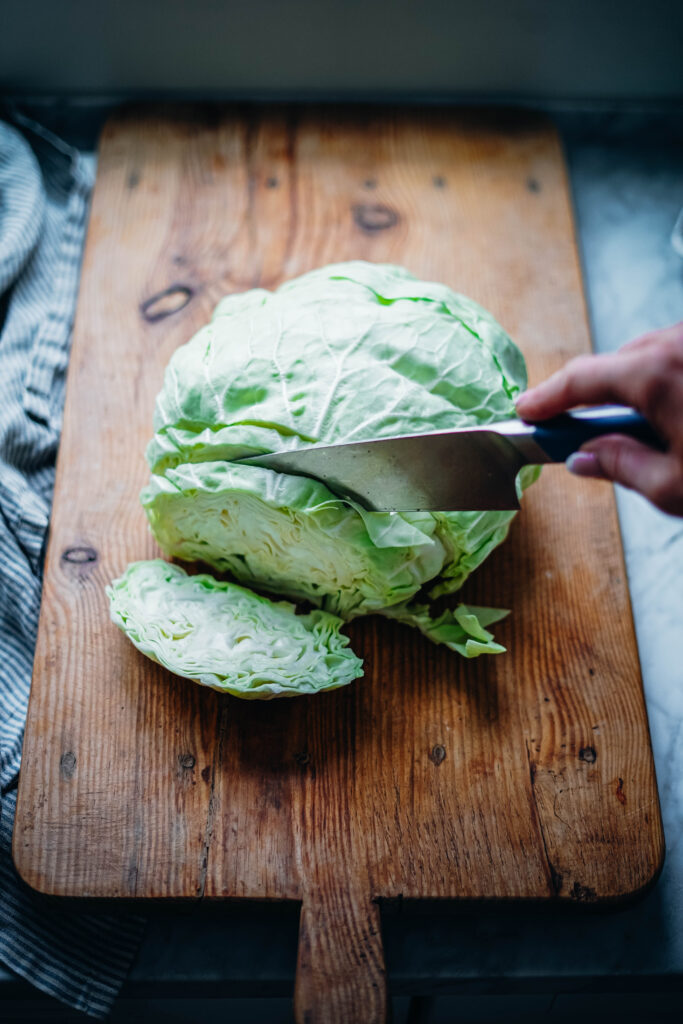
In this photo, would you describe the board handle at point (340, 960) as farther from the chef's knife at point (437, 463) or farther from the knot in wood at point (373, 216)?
the knot in wood at point (373, 216)

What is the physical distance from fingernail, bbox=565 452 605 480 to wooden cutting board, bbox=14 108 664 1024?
48 cm

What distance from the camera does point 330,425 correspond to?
1273mm

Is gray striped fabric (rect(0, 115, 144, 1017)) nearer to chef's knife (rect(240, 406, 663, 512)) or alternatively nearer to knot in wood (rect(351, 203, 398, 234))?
chef's knife (rect(240, 406, 663, 512))

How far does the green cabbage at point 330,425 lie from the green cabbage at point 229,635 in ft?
0.11

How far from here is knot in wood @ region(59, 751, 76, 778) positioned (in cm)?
137

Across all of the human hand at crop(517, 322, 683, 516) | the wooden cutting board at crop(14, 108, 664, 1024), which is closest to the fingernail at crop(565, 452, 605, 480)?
the human hand at crop(517, 322, 683, 516)

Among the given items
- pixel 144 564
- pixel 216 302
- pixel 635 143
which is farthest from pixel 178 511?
pixel 635 143

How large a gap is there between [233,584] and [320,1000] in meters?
0.68

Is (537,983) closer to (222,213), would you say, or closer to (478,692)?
(478,692)

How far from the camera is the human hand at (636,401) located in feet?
3.28

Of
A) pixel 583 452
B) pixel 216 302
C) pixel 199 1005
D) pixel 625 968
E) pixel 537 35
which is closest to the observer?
pixel 583 452

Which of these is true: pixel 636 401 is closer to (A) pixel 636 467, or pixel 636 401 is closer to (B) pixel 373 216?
(A) pixel 636 467

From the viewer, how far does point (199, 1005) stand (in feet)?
4.85

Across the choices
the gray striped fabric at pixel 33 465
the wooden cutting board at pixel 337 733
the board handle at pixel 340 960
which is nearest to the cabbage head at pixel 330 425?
the wooden cutting board at pixel 337 733
